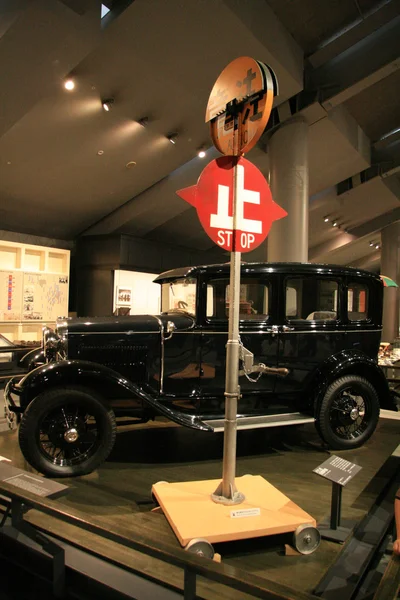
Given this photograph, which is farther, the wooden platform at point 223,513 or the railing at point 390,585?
the wooden platform at point 223,513

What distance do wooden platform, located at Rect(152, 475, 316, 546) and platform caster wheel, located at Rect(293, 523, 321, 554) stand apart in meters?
0.02

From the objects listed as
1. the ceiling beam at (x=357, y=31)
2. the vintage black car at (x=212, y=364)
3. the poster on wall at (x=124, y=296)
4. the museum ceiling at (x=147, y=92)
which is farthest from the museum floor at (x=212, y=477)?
the ceiling beam at (x=357, y=31)

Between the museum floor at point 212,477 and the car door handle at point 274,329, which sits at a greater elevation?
the car door handle at point 274,329

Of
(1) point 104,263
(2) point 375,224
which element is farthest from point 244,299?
(2) point 375,224

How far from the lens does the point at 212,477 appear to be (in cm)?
286

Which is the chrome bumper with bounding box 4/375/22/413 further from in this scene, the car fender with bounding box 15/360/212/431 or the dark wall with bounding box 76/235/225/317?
the dark wall with bounding box 76/235/225/317

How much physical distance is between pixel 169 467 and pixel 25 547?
1258 millimetres

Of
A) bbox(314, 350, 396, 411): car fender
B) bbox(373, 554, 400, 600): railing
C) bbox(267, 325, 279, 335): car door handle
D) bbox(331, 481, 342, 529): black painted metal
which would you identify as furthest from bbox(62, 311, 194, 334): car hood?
bbox(373, 554, 400, 600): railing

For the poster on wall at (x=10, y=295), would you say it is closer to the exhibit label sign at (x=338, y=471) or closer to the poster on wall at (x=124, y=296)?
the poster on wall at (x=124, y=296)

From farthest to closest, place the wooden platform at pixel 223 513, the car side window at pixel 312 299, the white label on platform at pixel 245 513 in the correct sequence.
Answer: the car side window at pixel 312 299
the white label on platform at pixel 245 513
the wooden platform at pixel 223 513

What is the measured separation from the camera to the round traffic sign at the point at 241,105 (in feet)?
6.49

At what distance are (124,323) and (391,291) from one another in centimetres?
1276

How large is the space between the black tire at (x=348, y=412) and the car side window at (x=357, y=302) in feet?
1.90

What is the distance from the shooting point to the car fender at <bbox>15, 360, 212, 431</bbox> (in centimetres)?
286
